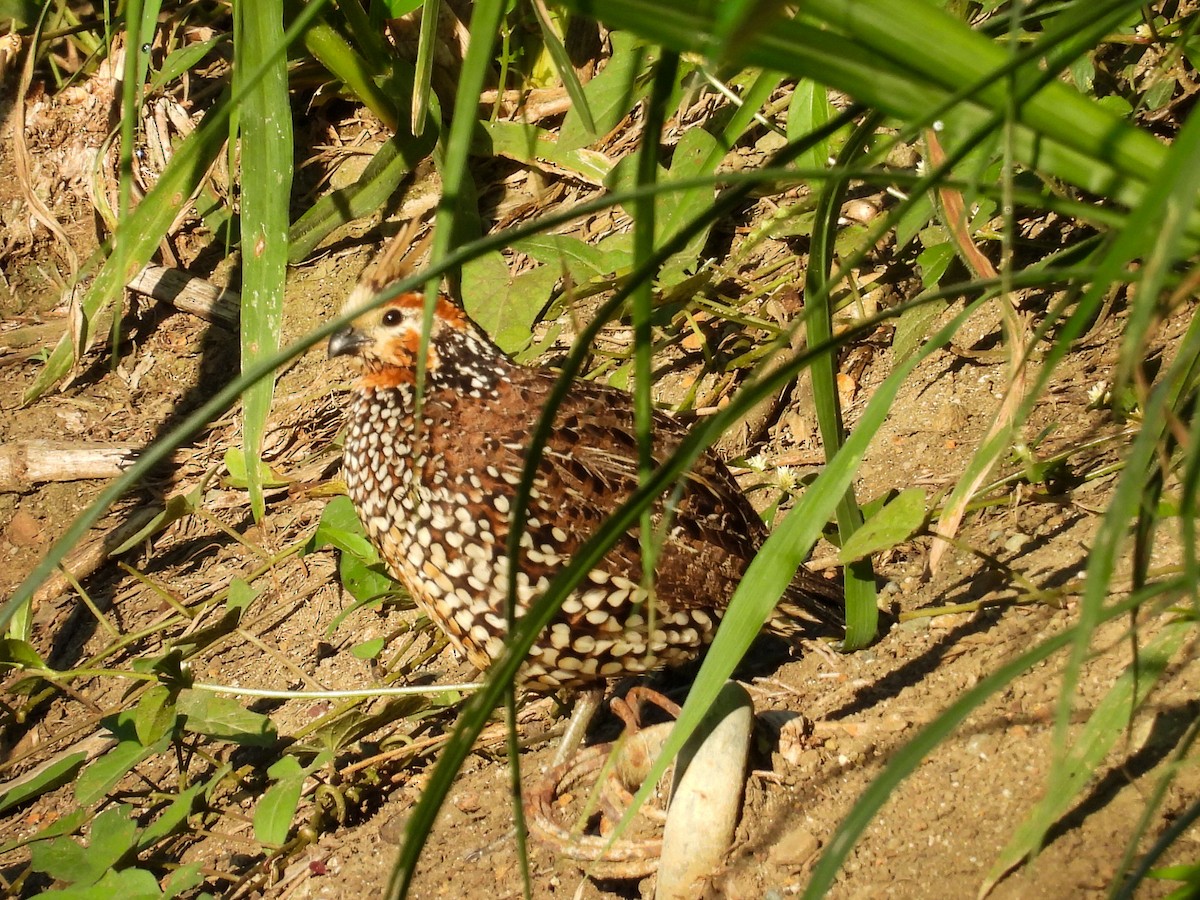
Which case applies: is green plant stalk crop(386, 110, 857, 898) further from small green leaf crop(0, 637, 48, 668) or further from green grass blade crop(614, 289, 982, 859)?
small green leaf crop(0, 637, 48, 668)

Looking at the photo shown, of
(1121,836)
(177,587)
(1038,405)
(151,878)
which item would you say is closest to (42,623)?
(177,587)

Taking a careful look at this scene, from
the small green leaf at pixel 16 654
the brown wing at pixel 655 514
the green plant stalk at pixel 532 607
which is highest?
the green plant stalk at pixel 532 607

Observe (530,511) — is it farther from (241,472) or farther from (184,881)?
(241,472)

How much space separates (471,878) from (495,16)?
248 cm

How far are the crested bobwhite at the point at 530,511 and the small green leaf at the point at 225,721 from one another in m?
0.65

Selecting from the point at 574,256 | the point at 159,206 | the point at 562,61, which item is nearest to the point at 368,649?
the point at 574,256

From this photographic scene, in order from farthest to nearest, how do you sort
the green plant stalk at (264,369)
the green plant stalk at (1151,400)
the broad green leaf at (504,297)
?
the broad green leaf at (504,297)
the green plant stalk at (264,369)
the green plant stalk at (1151,400)

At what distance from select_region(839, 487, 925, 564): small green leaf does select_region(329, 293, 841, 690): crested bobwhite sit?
0.61 m

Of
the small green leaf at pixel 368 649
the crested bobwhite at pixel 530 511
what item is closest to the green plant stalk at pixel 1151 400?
the crested bobwhite at pixel 530 511

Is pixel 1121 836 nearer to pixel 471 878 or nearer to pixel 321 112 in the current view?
pixel 471 878

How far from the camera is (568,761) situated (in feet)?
11.4

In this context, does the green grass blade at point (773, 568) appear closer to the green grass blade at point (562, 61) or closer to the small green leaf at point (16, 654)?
the green grass blade at point (562, 61)

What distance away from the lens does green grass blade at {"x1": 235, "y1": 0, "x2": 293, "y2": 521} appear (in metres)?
2.23

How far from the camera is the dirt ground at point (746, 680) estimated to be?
245 cm
